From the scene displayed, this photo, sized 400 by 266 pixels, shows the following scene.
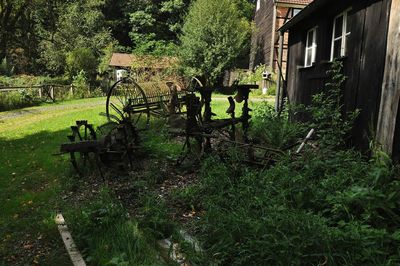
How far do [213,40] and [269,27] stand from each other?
363cm

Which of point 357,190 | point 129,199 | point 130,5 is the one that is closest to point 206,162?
point 129,199

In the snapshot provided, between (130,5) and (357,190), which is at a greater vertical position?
(130,5)

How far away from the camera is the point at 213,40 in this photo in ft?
72.6

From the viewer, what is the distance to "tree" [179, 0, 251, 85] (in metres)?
22.0

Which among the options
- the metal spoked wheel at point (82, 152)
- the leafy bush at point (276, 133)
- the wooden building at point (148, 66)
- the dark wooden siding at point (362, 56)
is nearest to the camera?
the dark wooden siding at point (362, 56)

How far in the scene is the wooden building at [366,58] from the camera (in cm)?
439

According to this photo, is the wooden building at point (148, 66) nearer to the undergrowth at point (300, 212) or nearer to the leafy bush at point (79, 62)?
the leafy bush at point (79, 62)

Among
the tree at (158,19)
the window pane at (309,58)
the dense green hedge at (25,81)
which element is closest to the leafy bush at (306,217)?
the window pane at (309,58)

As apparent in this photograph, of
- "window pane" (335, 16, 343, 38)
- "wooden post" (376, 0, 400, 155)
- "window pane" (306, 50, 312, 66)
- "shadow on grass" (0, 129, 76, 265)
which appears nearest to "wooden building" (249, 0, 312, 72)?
"window pane" (306, 50, 312, 66)

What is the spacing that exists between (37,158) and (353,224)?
619cm

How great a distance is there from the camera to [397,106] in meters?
4.27

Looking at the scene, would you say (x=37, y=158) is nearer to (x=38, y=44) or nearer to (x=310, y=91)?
(x=310, y=91)

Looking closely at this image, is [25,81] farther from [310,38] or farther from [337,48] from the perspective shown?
[337,48]

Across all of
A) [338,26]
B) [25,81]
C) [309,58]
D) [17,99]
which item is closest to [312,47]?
[309,58]
